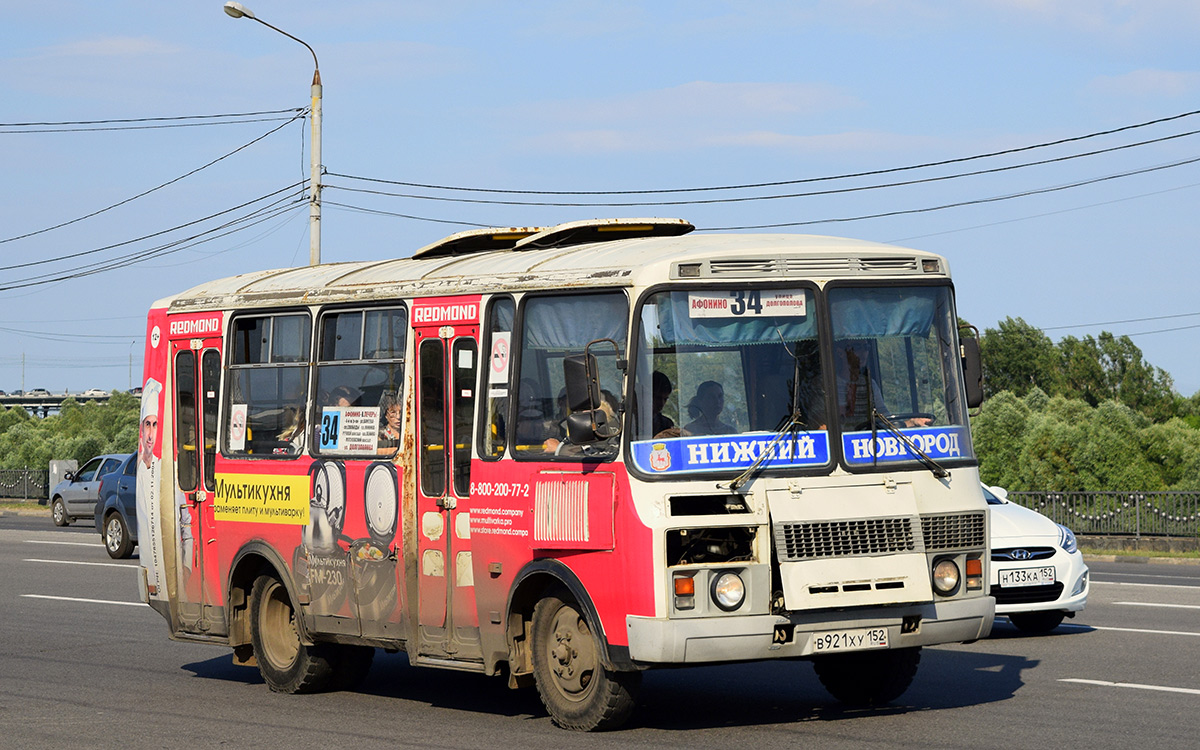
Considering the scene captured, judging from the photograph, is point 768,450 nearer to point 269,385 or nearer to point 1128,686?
point 1128,686

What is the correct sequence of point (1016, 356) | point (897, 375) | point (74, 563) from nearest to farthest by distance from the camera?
point (897, 375)
point (74, 563)
point (1016, 356)

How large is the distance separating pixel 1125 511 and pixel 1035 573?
15868 mm

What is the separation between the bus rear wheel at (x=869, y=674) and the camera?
10281mm

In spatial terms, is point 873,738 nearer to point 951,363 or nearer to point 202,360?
point 951,363

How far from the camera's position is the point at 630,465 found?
29.4ft

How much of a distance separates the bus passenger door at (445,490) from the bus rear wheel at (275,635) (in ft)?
5.76

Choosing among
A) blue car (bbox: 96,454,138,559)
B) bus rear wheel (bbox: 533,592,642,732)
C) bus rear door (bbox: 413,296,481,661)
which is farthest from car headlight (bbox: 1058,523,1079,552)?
blue car (bbox: 96,454,138,559)

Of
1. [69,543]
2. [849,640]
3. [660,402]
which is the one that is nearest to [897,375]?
[660,402]

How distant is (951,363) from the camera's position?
9.89m

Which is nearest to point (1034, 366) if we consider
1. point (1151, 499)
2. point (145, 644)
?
point (1151, 499)

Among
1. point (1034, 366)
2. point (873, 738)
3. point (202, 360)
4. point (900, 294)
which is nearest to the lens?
point (873, 738)

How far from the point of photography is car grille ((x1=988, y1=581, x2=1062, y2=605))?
45.5 feet

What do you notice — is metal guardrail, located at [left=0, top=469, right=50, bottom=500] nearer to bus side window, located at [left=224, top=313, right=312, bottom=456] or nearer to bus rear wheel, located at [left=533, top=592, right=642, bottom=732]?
bus side window, located at [left=224, top=313, right=312, bottom=456]

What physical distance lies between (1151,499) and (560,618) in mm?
21344
